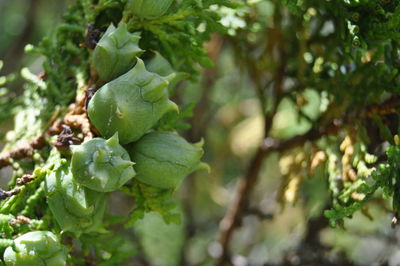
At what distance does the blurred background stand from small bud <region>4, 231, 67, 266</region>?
4.03 feet

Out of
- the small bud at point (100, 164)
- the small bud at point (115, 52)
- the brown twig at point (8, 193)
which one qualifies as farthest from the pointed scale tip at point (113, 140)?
the brown twig at point (8, 193)

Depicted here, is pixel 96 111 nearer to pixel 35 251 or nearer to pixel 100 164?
pixel 100 164

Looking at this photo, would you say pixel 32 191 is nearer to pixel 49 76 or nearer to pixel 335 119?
pixel 49 76

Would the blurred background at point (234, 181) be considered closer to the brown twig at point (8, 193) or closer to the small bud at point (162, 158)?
the small bud at point (162, 158)

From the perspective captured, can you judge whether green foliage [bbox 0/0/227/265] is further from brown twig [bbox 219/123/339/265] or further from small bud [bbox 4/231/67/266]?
brown twig [bbox 219/123/339/265]

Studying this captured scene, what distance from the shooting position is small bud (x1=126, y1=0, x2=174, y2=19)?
5.01 feet

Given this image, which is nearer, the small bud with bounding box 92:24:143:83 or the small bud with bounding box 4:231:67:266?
the small bud with bounding box 4:231:67:266

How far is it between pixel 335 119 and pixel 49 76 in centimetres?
109

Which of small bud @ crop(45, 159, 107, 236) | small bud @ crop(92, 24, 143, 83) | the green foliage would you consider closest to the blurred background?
the green foliage

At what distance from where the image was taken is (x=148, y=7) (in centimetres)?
153

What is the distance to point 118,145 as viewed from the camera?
136 cm

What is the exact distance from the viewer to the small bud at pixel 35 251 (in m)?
1.35

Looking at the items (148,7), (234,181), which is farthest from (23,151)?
(234,181)

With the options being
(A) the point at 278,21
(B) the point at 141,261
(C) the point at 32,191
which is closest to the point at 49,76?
(C) the point at 32,191
